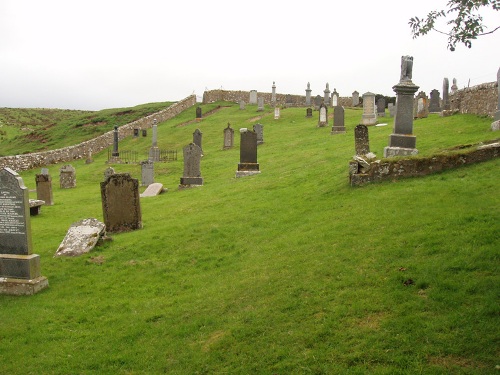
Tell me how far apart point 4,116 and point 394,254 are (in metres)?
78.9

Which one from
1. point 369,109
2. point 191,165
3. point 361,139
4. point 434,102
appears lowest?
point 191,165

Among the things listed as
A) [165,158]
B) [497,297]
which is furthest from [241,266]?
[165,158]

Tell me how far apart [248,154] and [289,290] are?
13366 mm

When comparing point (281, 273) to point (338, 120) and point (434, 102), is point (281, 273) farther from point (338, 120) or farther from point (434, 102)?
point (434, 102)

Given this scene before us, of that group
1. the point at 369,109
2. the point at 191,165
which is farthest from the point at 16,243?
the point at 369,109

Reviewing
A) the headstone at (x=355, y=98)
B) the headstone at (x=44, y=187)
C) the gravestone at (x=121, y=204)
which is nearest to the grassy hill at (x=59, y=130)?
the headstone at (x=355, y=98)

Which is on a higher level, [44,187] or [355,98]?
[355,98]

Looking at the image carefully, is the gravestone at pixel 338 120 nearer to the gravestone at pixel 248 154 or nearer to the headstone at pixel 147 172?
the gravestone at pixel 248 154

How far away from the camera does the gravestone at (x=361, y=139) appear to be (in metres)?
16.0

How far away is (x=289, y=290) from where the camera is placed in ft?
22.5

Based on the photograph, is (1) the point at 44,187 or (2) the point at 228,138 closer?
(1) the point at 44,187

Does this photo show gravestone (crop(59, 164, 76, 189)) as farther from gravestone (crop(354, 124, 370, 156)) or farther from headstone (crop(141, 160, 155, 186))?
gravestone (crop(354, 124, 370, 156))

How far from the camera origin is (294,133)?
3259cm

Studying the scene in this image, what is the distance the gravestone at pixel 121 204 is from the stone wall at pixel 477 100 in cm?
1542
